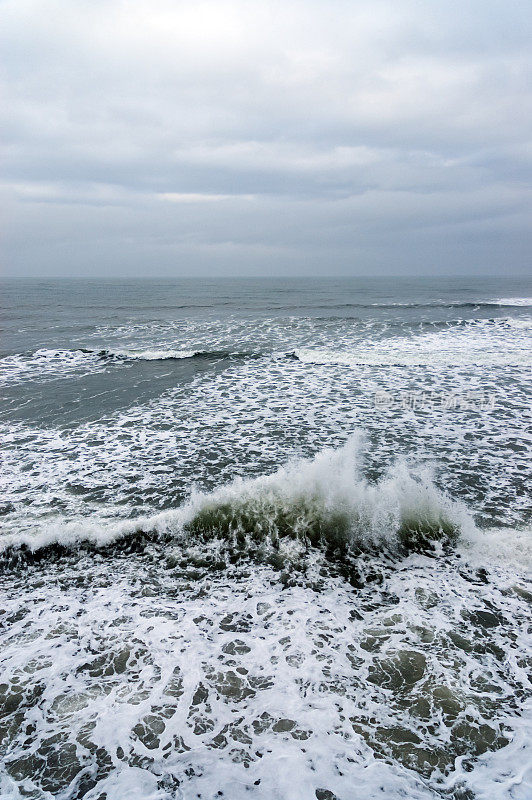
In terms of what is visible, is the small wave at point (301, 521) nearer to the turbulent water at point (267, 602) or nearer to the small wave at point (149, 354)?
the turbulent water at point (267, 602)

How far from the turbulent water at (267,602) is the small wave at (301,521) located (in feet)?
0.12

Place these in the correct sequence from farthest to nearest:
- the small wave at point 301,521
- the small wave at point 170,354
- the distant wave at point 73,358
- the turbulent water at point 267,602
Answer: the small wave at point 170,354 < the distant wave at point 73,358 < the small wave at point 301,521 < the turbulent water at point 267,602

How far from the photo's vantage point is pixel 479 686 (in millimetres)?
3990

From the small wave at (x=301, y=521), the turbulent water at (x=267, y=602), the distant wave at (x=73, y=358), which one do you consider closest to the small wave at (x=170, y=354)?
the distant wave at (x=73, y=358)

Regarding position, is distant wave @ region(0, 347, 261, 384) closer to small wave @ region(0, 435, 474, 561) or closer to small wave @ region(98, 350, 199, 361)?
small wave @ region(98, 350, 199, 361)

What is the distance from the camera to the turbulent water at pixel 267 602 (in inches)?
136

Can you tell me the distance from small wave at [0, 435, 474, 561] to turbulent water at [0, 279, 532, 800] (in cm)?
4

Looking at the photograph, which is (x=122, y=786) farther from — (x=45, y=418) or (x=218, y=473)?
(x=45, y=418)

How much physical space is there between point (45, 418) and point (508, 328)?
29.0 metres

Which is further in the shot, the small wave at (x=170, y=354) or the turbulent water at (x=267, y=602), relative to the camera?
the small wave at (x=170, y=354)

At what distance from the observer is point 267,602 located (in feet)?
16.7

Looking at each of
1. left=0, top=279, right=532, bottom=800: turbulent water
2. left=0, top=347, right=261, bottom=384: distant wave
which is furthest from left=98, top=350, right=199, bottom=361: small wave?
left=0, top=279, right=532, bottom=800: turbulent water

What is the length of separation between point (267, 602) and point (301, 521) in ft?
5.78

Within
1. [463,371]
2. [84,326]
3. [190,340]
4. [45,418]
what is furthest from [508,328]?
[84,326]
